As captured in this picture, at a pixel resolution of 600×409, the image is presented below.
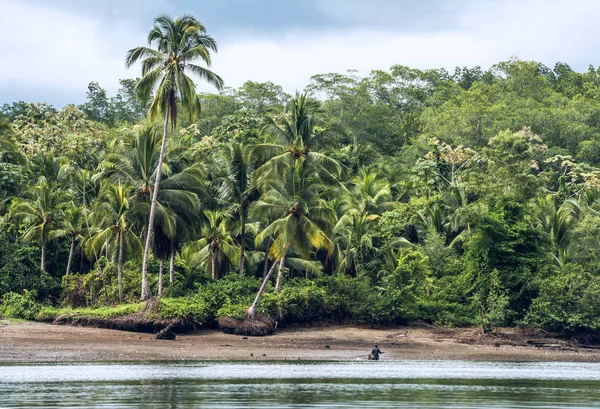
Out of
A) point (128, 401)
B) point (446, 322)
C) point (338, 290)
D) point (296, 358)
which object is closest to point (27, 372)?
point (128, 401)

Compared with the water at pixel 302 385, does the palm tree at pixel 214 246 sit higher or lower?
higher

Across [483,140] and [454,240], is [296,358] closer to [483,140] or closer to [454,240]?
[454,240]

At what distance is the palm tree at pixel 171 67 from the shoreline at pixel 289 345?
5.15m

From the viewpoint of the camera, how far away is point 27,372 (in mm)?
32281

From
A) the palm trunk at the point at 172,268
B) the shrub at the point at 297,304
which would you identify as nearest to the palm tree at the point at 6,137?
the palm trunk at the point at 172,268

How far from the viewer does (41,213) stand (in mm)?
50750

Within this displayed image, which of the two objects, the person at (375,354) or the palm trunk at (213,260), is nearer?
the person at (375,354)

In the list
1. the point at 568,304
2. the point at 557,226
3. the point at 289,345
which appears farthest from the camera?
the point at 557,226

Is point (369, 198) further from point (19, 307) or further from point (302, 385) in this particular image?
point (302, 385)

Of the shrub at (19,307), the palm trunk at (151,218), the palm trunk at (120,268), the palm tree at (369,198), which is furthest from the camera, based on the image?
the palm tree at (369,198)

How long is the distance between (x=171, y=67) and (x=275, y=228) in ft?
31.6

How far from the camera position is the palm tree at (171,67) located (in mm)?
45312

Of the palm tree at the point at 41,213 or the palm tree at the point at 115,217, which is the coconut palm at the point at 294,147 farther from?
the palm tree at the point at 41,213

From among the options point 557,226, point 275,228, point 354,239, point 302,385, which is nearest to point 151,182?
point 275,228
